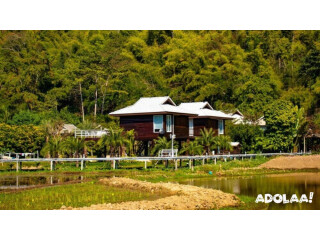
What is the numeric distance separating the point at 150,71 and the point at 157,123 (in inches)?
928

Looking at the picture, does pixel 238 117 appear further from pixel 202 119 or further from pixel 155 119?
pixel 155 119

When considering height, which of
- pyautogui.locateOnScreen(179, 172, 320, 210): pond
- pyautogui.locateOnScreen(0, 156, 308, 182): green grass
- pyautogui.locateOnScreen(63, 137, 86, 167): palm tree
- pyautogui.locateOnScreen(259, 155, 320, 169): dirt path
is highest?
pyautogui.locateOnScreen(63, 137, 86, 167): palm tree

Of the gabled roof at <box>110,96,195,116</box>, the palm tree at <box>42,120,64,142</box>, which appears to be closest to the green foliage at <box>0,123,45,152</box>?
the palm tree at <box>42,120,64,142</box>

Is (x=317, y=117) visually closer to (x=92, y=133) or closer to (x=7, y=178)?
(x=92, y=133)

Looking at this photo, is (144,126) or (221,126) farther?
(221,126)

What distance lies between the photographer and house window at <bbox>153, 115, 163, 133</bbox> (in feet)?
127

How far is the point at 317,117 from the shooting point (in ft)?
171

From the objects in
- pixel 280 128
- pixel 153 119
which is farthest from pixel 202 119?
pixel 153 119

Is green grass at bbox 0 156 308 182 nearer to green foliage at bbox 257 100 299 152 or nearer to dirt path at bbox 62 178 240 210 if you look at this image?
dirt path at bbox 62 178 240 210

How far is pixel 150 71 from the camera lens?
61.6 metres

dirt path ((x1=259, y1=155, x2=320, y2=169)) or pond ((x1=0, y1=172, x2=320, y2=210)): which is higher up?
dirt path ((x1=259, y1=155, x2=320, y2=169))

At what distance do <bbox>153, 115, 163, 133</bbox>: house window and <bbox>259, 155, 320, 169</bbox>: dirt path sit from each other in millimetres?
7913

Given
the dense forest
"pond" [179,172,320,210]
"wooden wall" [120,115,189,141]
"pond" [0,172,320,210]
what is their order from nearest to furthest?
"pond" [179,172,320,210] → "pond" [0,172,320,210] → "wooden wall" [120,115,189,141] → the dense forest

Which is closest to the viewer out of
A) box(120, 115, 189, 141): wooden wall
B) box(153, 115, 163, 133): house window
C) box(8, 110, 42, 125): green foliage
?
box(153, 115, 163, 133): house window
